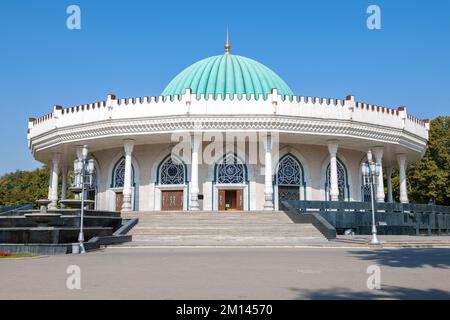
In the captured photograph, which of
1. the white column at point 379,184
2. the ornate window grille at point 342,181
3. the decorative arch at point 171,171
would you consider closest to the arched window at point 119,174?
the decorative arch at point 171,171

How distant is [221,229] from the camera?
1978 centimetres

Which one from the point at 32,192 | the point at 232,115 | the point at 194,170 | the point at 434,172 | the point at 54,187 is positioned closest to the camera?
the point at 232,115

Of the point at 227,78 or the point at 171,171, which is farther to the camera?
the point at 227,78

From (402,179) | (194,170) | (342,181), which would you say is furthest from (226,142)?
(402,179)

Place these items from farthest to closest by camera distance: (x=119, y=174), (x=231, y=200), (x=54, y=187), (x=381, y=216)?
(x=54, y=187)
(x=119, y=174)
(x=231, y=200)
(x=381, y=216)

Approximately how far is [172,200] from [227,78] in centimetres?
988

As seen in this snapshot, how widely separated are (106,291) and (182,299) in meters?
1.28

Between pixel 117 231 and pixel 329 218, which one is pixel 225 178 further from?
pixel 117 231

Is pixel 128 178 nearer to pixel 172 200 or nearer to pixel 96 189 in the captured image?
pixel 172 200

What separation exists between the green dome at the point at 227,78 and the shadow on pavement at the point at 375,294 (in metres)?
24.4

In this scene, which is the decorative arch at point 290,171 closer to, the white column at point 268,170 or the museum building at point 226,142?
the museum building at point 226,142

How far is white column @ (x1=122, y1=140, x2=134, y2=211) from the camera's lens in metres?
26.1

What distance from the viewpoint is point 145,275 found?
24.6 ft
